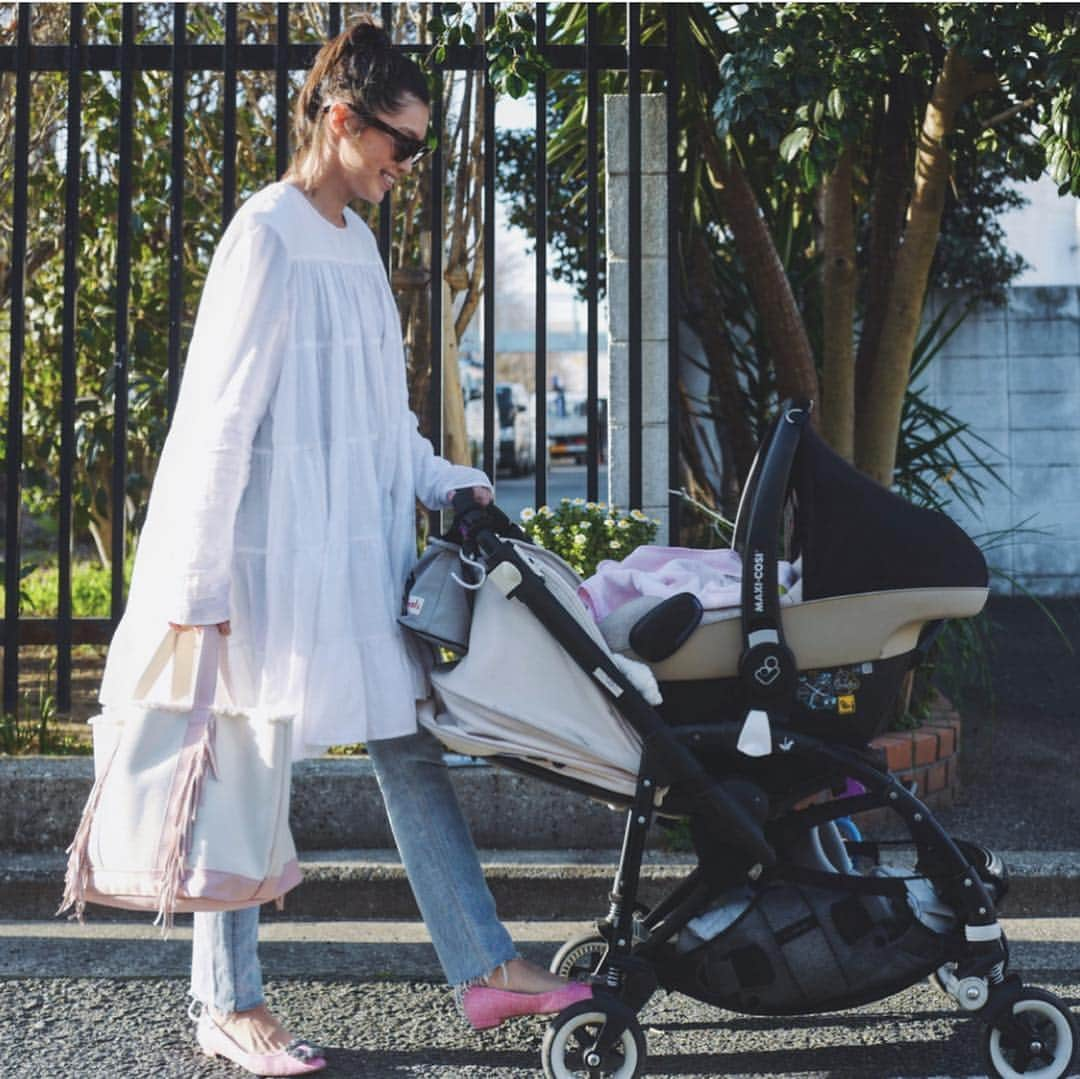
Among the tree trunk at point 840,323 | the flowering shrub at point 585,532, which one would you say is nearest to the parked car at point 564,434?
the tree trunk at point 840,323

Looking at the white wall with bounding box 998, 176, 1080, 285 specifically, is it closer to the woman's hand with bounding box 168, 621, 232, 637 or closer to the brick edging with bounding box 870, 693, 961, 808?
the brick edging with bounding box 870, 693, 961, 808

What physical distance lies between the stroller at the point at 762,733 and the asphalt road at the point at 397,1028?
0.26 m

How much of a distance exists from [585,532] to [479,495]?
1.69 meters

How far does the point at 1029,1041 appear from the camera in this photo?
9.34 feet

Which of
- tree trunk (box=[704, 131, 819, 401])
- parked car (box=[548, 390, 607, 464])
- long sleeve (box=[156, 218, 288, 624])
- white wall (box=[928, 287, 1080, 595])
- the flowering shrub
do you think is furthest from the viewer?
parked car (box=[548, 390, 607, 464])

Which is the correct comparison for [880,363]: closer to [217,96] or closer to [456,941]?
[456,941]

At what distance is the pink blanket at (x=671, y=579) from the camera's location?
112 inches

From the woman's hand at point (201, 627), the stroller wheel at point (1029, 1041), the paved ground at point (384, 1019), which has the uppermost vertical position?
the woman's hand at point (201, 627)

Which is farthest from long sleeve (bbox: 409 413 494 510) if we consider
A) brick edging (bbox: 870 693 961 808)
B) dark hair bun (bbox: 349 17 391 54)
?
brick edging (bbox: 870 693 961 808)

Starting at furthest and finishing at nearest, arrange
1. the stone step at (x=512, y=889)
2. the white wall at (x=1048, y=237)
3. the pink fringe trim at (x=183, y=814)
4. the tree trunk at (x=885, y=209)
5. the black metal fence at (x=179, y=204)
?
the white wall at (x=1048, y=237)
the tree trunk at (x=885, y=209)
the black metal fence at (x=179, y=204)
the stone step at (x=512, y=889)
the pink fringe trim at (x=183, y=814)

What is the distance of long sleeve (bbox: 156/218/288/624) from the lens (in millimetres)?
2822

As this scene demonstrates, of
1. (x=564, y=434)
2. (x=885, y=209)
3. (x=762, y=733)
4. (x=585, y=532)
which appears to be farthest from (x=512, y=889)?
(x=564, y=434)

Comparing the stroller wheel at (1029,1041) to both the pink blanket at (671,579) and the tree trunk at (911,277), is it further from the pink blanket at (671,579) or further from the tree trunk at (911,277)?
the tree trunk at (911,277)

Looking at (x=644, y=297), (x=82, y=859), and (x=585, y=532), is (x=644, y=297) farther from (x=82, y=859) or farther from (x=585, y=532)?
(x=82, y=859)
